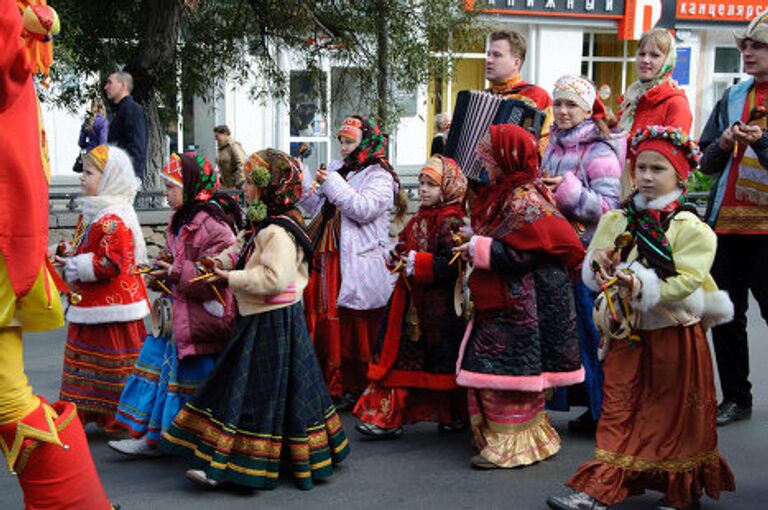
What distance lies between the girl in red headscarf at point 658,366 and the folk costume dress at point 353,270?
2079mm

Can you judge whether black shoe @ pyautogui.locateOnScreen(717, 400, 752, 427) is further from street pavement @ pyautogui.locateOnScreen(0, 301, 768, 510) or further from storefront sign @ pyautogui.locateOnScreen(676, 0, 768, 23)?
storefront sign @ pyautogui.locateOnScreen(676, 0, 768, 23)

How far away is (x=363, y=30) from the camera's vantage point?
1176 centimetres

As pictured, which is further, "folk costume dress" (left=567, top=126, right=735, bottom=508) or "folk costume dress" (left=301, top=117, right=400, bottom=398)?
"folk costume dress" (left=301, top=117, right=400, bottom=398)

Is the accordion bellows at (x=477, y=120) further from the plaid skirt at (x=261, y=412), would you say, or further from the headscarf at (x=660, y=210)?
the plaid skirt at (x=261, y=412)

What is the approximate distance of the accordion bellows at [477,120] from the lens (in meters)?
5.24

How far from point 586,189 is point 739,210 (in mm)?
900

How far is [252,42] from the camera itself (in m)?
12.3

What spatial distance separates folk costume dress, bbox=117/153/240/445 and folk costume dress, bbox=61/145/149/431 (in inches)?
11.8

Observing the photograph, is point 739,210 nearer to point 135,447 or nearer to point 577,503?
point 577,503

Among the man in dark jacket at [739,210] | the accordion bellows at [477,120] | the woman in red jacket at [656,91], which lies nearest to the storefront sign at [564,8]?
the woman in red jacket at [656,91]

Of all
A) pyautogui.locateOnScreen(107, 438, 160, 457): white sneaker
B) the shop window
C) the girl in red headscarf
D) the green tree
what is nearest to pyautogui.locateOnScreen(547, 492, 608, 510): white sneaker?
the girl in red headscarf

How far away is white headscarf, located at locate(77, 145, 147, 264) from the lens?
17.6 ft

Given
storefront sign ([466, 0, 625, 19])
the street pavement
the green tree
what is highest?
storefront sign ([466, 0, 625, 19])

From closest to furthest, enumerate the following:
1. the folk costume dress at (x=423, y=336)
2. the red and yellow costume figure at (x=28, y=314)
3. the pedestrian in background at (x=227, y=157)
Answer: the red and yellow costume figure at (x=28, y=314)
the folk costume dress at (x=423, y=336)
the pedestrian in background at (x=227, y=157)
